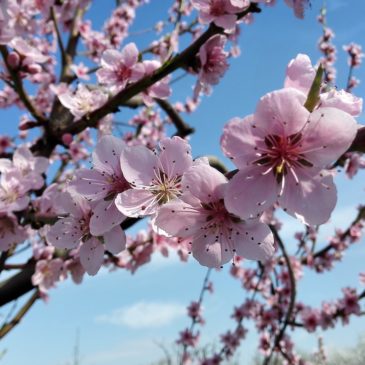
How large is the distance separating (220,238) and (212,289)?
20.5ft

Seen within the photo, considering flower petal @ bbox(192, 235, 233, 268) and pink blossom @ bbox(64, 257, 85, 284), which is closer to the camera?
flower petal @ bbox(192, 235, 233, 268)

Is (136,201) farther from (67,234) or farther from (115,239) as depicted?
(67,234)

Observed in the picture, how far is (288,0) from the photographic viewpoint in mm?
1938

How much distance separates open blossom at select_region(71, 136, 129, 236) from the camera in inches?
46.9

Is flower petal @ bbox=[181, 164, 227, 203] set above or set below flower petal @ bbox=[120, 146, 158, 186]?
below

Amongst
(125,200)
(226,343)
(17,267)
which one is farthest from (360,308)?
(125,200)

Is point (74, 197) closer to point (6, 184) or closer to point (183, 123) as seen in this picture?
point (6, 184)

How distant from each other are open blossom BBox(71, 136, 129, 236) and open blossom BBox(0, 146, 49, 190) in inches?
40.3

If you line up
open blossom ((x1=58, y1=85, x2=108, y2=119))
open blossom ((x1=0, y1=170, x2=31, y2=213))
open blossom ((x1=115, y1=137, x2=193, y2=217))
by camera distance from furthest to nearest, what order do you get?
open blossom ((x1=58, y1=85, x2=108, y2=119)) < open blossom ((x1=0, y1=170, x2=31, y2=213)) < open blossom ((x1=115, y1=137, x2=193, y2=217))

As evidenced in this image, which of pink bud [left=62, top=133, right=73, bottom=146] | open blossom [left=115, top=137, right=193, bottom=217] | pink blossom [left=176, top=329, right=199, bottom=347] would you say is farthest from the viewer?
pink blossom [left=176, top=329, right=199, bottom=347]

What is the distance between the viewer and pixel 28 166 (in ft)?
7.63

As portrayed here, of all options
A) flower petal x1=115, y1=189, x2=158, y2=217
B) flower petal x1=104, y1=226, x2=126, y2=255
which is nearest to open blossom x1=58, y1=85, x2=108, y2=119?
flower petal x1=104, y1=226, x2=126, y2=255

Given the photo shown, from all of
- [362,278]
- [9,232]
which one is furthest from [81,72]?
[362,278]

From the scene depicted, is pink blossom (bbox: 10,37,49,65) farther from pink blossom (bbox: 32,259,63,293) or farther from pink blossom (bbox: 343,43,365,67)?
pink blossom (bbox: 343,43,365,67)
